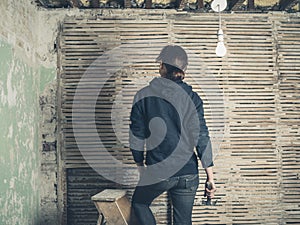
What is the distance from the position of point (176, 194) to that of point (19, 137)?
1.85 meters

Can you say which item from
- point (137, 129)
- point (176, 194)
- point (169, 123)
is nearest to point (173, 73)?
point (169, 123)

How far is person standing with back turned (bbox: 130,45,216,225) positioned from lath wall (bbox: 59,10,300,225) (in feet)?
5.52

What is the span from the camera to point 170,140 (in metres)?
2.85

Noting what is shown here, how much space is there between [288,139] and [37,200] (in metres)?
3.10

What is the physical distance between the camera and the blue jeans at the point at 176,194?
2.78 metres

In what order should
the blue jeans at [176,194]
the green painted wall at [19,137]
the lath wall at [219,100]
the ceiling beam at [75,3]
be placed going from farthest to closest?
the lath wall at [219,100]
the ceiling beam at [75,3]
the green painted wall at [19,137]
the blue jeans at [176,194]

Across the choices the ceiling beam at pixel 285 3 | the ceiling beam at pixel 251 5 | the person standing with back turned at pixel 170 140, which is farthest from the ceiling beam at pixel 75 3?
the ceiling beam at pixel 285 3

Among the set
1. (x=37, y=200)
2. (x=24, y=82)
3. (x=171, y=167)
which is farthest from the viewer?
(x=37, y=200)

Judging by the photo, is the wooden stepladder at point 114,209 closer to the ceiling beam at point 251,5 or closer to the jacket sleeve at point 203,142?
the jacket sleeve at point 203,142

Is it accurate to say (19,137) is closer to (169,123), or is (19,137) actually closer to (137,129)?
(137,129)

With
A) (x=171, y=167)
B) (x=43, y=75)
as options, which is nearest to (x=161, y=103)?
(x=171, y=167)

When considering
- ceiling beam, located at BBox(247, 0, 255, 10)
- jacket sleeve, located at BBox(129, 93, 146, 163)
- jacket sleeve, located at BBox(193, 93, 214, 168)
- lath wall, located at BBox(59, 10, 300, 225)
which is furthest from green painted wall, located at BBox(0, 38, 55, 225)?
ceiling beam, located at BBox(247, 0, 255, 10)

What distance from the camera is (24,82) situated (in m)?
4.04

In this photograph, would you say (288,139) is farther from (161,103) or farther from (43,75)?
(43,75)
